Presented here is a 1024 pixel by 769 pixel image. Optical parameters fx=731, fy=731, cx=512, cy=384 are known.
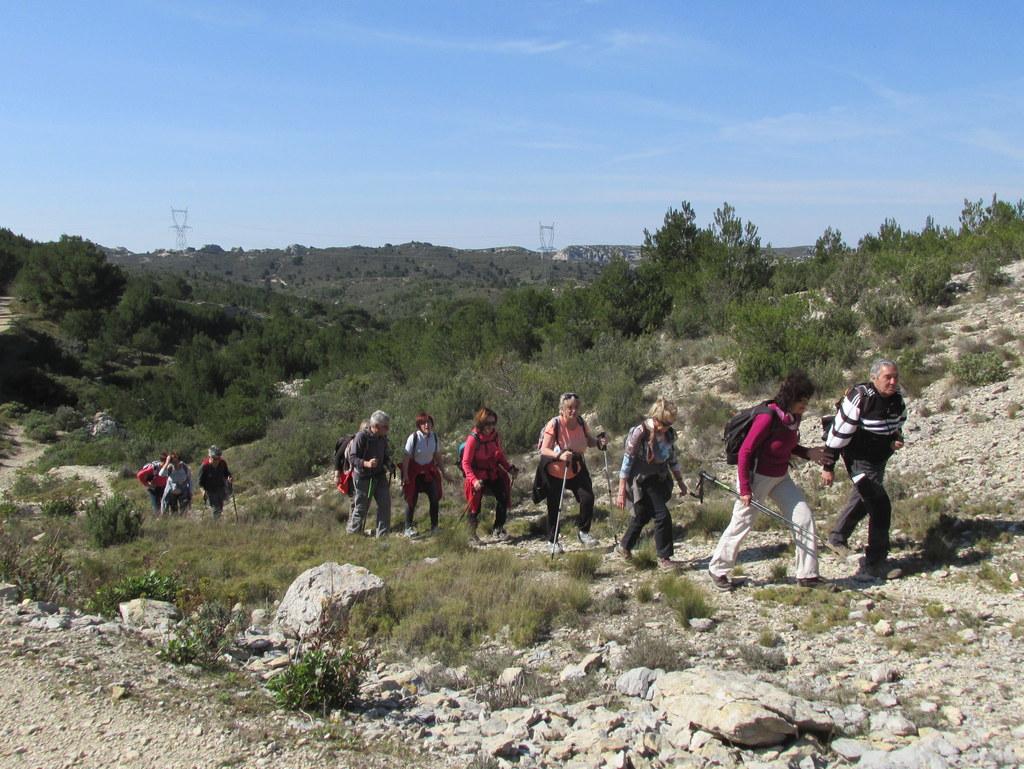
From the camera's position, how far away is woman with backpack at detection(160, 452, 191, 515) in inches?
438

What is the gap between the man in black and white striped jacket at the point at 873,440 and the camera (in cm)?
534

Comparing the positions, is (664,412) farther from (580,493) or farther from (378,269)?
(378,269)

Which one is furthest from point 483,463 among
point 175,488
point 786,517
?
point 175,488

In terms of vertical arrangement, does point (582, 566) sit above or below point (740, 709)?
below

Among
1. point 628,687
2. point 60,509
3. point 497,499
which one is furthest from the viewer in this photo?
point 60,509

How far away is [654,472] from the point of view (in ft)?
20.2

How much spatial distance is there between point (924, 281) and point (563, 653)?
1127 centimetres

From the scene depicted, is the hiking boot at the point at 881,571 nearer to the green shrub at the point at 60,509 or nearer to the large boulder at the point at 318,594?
the large boulder at the point at 318,594

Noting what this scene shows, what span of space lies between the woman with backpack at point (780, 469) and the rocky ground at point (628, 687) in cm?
36

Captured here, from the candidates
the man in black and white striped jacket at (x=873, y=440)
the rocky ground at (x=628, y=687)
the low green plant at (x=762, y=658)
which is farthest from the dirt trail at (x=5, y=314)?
the low green plant at (x=762, y=658)

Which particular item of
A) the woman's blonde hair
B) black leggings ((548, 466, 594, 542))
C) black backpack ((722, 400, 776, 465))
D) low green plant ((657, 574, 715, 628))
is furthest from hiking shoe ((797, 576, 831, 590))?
black leggings ((548, 466, 594, 542))

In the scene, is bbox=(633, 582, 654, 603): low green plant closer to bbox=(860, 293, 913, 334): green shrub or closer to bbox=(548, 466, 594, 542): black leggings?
bbox=(548, 466, 594, 542): black leggings

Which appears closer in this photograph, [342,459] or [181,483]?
Answer: [342,459]

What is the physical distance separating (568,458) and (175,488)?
7.03m
